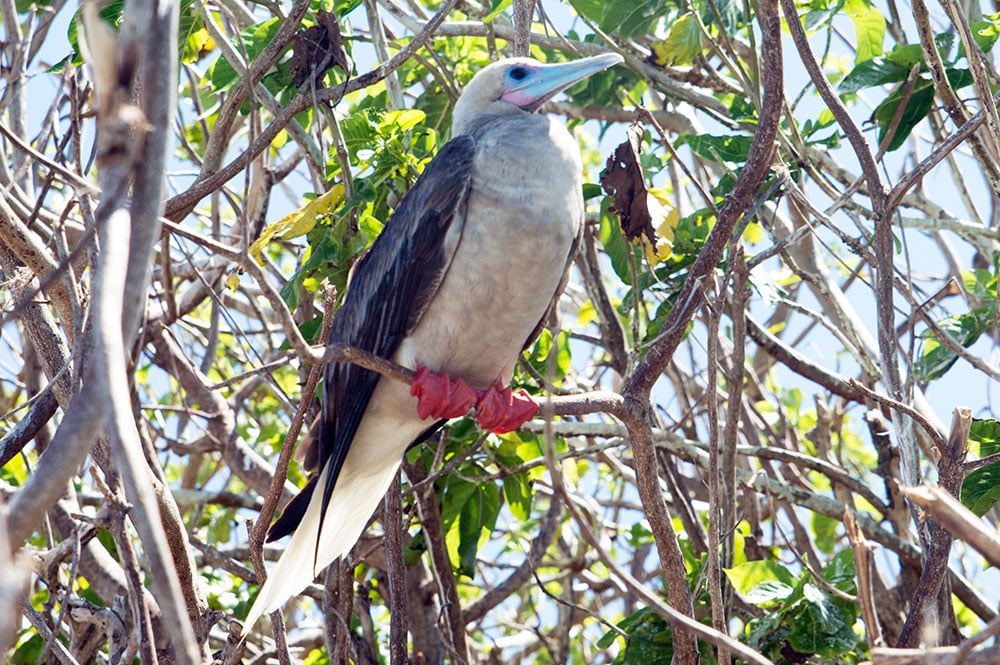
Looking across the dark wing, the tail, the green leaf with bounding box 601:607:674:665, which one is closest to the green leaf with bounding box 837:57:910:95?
the dark wing

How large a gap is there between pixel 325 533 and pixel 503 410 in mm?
822

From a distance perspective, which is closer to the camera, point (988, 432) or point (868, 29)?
point (988, 432)

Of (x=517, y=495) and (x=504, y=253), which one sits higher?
(x=504, y=253)

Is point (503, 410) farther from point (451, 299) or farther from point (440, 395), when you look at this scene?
point (451, 299)

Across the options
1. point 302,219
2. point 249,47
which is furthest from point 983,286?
point 249,47

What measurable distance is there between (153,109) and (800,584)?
2988mm

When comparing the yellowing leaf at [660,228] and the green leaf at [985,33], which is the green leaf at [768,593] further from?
the green leaf at [985,33]

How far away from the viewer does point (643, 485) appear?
12.0 feet

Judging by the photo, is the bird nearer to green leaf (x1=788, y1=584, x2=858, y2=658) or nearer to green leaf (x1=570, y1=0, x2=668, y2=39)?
green leaf (x1=570, y1=0, x2=668, y2=39)

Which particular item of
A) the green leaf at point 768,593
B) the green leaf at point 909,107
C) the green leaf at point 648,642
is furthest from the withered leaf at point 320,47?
the green leaf at point 768,593

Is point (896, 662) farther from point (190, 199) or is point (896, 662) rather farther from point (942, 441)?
point (190, 199)

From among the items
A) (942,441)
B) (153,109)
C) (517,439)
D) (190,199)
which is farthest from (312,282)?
(153,109)

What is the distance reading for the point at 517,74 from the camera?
491cm

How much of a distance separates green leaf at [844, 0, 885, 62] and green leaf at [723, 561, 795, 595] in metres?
2.26
